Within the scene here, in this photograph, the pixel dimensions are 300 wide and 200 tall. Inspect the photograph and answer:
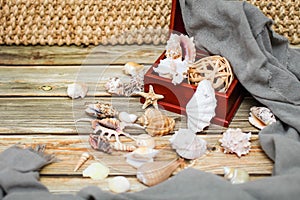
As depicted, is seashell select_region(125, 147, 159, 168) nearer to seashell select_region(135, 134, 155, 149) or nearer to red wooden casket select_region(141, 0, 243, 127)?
seashell select_region(135, 134, 155, 149)

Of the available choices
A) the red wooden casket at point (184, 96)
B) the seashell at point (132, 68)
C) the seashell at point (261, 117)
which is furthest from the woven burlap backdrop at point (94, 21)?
the seashell at point (261, 117)

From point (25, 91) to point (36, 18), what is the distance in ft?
0.84

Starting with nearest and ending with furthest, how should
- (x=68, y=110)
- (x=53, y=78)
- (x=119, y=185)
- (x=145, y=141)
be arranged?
(x=119, y=185) → (x=145, y=141) → (x=68, y=110) → (x=53, y=78)

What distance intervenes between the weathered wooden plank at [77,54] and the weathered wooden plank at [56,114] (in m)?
0.17

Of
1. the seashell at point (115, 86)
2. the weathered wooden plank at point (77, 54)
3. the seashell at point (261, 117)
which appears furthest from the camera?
the weathered wooden plank at point (77, 54)

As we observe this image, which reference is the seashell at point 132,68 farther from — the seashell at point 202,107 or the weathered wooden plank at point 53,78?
the seashell at point 202,107

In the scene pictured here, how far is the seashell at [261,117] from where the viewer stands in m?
1.06

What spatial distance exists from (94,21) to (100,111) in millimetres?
350

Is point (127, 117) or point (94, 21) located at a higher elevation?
point (94, 21)

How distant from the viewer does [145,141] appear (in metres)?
1.01

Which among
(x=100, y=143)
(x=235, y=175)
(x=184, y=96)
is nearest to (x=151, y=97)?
(x=184, y=96)

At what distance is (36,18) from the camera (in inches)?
52.2

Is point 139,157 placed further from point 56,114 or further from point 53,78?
point 53,78

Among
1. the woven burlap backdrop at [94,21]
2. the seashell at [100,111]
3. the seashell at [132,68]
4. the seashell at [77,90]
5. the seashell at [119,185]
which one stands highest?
the woven burlap backdrop at [94,21]
